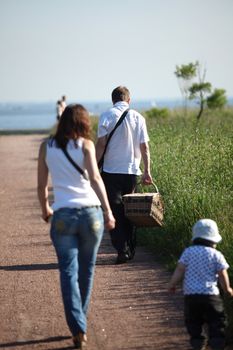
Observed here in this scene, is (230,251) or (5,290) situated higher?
(230,251)

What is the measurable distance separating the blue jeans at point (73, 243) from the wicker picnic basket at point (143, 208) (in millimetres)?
2912

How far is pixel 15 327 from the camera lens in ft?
26.3

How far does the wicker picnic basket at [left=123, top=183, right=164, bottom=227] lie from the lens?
10.1m

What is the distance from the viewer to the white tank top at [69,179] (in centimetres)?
709

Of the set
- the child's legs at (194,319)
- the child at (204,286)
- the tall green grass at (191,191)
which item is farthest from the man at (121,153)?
the child's legs at (194,319)

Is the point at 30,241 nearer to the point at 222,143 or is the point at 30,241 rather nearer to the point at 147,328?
the point at 222,143

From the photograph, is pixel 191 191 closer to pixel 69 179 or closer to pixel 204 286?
pixel 69 179

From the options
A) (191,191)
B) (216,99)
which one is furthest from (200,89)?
(191,191)

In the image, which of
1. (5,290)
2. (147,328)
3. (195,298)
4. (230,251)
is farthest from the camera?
(5,290)

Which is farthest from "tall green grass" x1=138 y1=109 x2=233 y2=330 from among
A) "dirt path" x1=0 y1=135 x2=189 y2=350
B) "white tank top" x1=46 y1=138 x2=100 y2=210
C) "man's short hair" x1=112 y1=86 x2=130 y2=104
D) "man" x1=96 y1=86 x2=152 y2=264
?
"white tank top" x1=46 y1=138 x2=100 y2=210

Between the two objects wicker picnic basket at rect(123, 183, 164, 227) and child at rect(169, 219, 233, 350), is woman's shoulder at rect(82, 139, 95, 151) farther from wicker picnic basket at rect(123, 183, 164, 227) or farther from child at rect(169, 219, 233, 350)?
wicker picnic basket at rect(123, 183, 164, 227)

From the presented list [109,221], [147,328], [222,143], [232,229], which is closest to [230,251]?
[232,229]

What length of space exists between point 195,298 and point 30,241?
6.20 meters

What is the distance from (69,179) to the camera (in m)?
7.12
